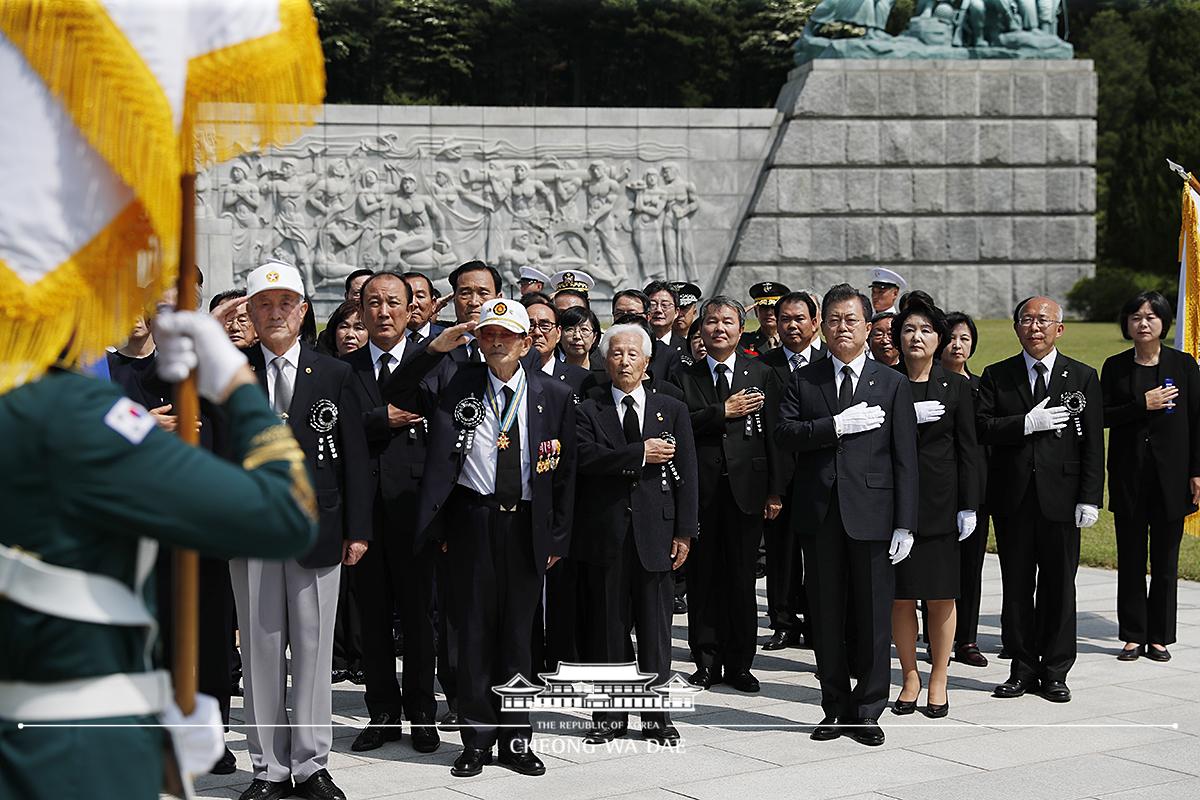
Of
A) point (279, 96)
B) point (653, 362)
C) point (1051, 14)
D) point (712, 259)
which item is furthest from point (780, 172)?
point (279, 96)

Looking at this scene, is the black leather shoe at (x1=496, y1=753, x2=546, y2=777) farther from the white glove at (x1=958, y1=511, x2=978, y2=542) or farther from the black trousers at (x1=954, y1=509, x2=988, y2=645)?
the black trousers at (x1=954, y1=509, x2=988, y2=645)

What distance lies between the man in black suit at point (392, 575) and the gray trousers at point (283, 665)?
2.45 feet

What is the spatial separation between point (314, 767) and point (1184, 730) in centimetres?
385

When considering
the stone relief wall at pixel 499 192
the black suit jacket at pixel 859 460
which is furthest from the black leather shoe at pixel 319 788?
the stone relief wall at pixel 499 192

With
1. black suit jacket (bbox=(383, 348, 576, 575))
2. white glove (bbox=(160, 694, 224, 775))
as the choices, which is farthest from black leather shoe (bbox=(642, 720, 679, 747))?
white glove (bbox=(160, 694, 224, 775))

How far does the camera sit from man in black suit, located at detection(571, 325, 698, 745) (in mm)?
6855

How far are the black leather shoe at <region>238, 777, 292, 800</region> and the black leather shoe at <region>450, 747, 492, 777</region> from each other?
2.32 feet

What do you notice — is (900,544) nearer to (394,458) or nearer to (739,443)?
(739,443)

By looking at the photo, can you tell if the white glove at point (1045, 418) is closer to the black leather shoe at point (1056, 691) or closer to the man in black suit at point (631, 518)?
the black leather shoe at point (1056, 691)

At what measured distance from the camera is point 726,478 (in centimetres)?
819

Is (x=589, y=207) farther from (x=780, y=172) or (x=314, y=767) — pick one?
(x=314, y=767)

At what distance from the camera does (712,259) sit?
91.9ft

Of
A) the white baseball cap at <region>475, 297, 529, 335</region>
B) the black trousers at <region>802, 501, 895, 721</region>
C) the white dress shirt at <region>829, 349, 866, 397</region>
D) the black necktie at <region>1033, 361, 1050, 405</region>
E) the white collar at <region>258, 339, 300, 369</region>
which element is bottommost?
the black trousers at <region>802, 501, 895, 721</region>

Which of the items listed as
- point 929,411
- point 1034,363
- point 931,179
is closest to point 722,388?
point 929,411
